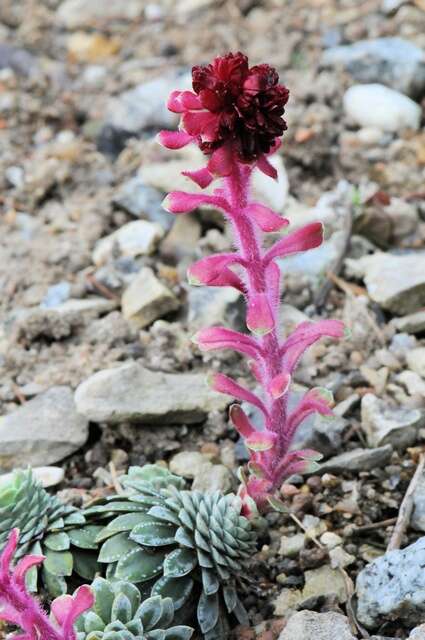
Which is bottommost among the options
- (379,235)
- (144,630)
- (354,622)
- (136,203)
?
(354,622)

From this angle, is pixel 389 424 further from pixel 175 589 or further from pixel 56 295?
pixel 56 295

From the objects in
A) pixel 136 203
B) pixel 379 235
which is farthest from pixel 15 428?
pixel 379 235

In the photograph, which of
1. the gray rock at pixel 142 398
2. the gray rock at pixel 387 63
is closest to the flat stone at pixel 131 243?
the gray rock at pixel 142 398

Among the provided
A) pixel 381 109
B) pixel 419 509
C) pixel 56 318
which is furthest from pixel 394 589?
pixel 381 109

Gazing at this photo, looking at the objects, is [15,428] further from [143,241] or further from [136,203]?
Result: [136,203]

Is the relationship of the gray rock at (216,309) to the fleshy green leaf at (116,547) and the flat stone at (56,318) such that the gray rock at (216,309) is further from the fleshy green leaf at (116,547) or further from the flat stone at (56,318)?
the fleshy green leaf at (116,547)

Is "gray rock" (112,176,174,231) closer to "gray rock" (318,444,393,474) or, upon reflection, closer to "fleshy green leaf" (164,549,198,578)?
"gray rock" (318,444,393,474)

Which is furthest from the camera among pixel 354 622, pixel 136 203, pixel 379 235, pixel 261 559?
pixel 136 203
